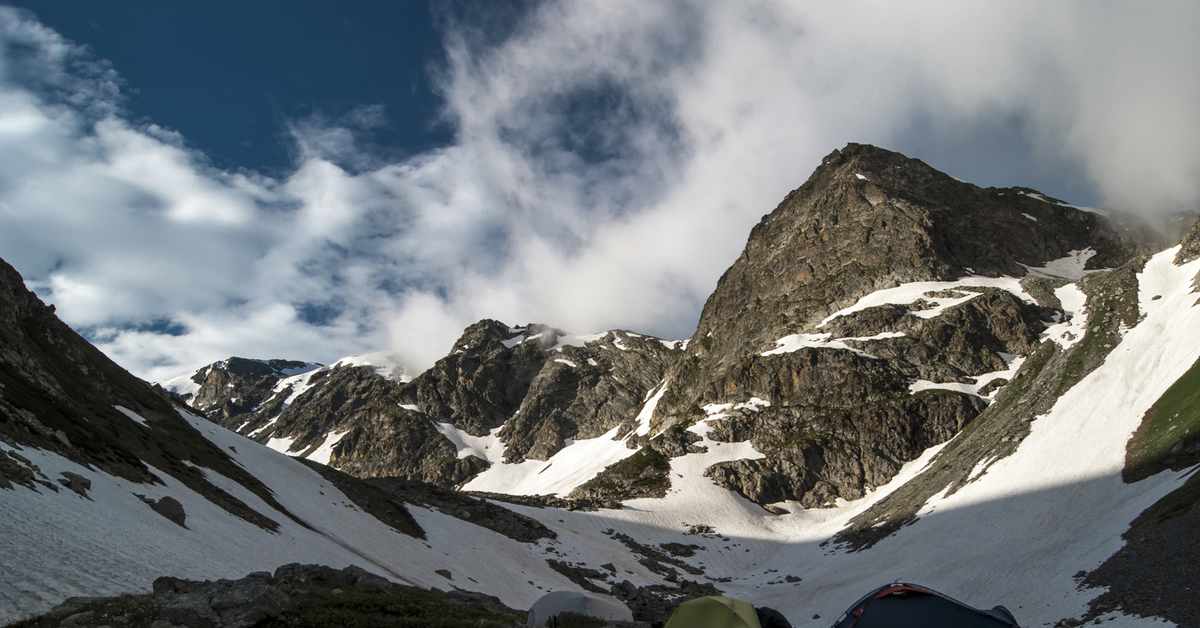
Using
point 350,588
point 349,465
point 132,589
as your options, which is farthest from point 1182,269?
point 349,465

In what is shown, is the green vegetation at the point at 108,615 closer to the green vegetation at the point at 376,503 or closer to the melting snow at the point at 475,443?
the green vegetation at the point at 376,503

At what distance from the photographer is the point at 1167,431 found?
151 ft

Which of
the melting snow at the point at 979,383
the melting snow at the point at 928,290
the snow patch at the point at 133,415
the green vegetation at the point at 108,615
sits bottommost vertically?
the green vegetation at the point at 108,615

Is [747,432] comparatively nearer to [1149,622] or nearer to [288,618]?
[1149,622]

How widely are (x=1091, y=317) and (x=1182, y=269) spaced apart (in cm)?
1285

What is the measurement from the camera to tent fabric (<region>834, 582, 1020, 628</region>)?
50.4 feet

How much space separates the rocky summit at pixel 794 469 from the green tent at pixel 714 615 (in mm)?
6566

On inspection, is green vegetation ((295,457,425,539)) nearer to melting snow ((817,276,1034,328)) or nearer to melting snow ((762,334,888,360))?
melting snow ((762,334,888,360))

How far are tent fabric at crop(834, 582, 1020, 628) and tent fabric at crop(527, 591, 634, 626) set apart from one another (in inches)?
450

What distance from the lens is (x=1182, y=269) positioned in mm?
83312

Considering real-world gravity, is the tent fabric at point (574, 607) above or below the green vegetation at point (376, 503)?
below

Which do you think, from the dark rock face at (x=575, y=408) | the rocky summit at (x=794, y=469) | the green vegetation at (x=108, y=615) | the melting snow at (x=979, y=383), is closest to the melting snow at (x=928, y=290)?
the rocky summit at (x=794, y=469)

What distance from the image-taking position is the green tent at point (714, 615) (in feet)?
52.3

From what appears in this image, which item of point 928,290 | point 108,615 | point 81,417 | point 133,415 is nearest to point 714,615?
point 108,615
